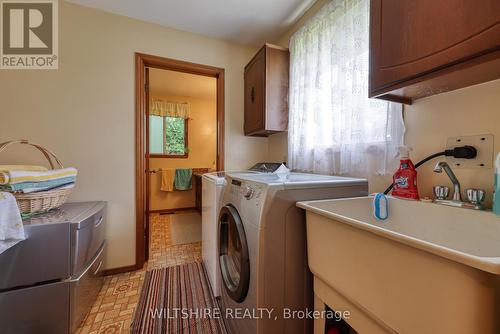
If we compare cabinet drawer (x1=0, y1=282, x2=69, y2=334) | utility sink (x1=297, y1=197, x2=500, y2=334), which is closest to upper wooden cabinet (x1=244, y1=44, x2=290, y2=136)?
utility sink (x1=297, y1=197, x2=500, y2=334)

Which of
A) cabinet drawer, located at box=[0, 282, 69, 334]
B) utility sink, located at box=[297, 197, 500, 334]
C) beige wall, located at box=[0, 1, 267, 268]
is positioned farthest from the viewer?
beige wall, located at box=[0, 1, 267, 268]

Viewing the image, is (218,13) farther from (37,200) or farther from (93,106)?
(37,200)

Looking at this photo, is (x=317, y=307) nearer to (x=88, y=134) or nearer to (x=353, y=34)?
(x=353, y=34)

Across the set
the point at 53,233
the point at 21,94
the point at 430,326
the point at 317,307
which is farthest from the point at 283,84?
the point at 21,94

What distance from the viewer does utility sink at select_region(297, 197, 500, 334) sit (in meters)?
0.39

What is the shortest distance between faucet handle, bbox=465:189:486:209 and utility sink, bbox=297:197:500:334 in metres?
0.08

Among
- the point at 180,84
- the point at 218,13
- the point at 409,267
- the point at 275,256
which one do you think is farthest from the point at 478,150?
the point at 180,84

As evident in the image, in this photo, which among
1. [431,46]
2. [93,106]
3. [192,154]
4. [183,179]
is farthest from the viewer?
[192,154]

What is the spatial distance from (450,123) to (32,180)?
7.09 feet

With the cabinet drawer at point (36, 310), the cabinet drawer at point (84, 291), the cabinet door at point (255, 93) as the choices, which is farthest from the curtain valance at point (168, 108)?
the cabinet drawer at point (36, 310)

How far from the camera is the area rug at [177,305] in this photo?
4.09 ft

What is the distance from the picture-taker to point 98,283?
60.7 inches

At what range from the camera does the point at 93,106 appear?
Result: 70.0 inches

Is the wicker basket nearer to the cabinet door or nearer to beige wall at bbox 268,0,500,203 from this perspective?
the cabinet door
